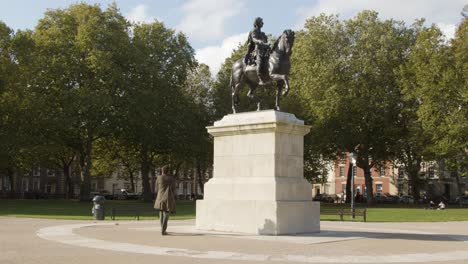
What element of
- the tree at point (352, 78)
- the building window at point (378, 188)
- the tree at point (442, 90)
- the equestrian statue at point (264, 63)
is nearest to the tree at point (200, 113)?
the tree at point (352, 78)

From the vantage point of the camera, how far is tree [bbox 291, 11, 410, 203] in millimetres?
57281

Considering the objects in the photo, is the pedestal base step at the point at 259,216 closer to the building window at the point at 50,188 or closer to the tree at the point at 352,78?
the tree at the point at 352,78

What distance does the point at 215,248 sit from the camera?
576 inches

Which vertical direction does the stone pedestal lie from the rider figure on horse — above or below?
below

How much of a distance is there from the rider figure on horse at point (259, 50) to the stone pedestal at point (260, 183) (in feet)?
5.25

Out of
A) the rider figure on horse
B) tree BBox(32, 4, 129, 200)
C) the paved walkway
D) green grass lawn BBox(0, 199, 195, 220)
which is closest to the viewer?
the paved walkway

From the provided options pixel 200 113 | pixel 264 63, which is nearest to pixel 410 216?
pixel 264 63

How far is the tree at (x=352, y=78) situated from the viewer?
188 feet

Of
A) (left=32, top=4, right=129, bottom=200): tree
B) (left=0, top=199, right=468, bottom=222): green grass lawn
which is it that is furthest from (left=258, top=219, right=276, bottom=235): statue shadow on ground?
(left=32, top=4, right=129, bottom=200): tree

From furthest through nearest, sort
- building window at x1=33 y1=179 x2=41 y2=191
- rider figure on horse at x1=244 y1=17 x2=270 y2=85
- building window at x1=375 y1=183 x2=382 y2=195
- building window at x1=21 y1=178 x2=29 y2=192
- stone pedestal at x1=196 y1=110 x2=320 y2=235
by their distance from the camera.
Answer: building window at x1=33 y1=179 x2=41 y2=191, building window at x1=21 y1=178 x2=29 y2=192, building window at x1=375 y1=183 x2=382 y2=195, rider figure on horse at x1=244 y1=17 x2=270 y2=85, stone pedestal at x1=196 y1=110 x2=320 y2=235

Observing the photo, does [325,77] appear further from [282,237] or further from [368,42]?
[282,237]

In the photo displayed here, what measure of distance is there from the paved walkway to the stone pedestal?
67 centimetres

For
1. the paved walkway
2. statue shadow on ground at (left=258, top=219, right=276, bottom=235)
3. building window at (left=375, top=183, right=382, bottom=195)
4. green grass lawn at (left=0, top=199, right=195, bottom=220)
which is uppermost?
building window at (left=375, top=183, right=382, bottom=195)

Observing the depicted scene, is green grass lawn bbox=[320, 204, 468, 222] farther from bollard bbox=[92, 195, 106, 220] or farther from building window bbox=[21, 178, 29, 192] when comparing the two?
building window bbox=[21, 178, 29, 192]
